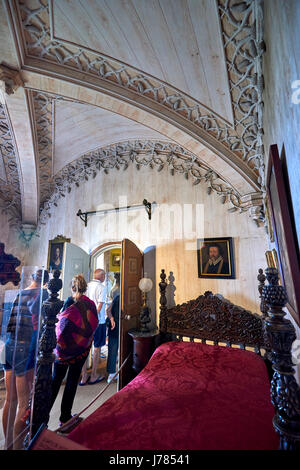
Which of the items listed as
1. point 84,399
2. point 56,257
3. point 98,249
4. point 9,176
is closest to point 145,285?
point 98,249

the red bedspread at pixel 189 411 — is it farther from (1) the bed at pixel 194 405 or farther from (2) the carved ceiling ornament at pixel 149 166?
(2) the carved ceiling ornament at pixel 149 166

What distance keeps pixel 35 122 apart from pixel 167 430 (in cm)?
479

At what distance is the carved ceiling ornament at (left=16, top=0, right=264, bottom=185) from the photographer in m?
1.70

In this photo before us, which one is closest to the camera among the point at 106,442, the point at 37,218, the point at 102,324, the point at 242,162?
the point at 106,442

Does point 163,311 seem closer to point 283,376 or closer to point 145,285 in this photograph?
point 145,285

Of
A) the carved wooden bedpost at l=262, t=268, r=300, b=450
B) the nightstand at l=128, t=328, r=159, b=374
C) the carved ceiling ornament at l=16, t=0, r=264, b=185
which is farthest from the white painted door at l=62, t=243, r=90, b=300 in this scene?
the carved wooden bedpost at l=262, t=268, r=300, b=450

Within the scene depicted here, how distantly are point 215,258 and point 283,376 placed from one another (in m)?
2.61

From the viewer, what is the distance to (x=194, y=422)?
1315 millimetres

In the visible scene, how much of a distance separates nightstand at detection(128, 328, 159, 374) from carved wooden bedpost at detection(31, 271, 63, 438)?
1863 millimetres

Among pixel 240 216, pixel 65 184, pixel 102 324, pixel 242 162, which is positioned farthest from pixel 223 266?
pixel 65 184

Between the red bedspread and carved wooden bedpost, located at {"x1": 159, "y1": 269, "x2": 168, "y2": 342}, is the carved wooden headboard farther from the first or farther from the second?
the red bedspread

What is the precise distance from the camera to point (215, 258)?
337cm

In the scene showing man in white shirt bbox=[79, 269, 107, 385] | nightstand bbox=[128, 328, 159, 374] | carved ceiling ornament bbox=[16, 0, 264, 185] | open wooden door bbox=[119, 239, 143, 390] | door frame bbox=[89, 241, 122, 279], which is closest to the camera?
carved ceiling ornament bbox=[16, 0, 264, 185]

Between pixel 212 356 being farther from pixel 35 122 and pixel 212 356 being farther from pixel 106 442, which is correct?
pixel 35 122
